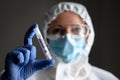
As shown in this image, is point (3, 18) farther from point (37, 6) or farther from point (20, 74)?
point (20, 74)

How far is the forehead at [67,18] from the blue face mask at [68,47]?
0.25 ft

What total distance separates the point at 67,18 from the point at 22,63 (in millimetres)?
529

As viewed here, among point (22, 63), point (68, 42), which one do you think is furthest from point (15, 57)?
point (68, 42)

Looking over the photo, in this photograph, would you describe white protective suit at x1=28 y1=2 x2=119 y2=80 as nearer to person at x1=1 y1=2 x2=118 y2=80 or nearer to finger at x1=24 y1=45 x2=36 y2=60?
person at x1=1 y1=2 x2=118 y2=80

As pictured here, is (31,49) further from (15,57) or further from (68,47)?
(68,47)

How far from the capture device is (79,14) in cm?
154

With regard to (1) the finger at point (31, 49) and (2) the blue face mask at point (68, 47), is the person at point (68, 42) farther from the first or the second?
(1) the finger at point (31, 49)

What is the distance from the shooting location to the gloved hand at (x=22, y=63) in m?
1.01

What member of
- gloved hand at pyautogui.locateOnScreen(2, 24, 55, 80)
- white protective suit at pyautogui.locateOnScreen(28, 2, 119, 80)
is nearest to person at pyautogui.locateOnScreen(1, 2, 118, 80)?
white protective suit at pyautogui.locateOnScreen(28, 2, 119, 80)

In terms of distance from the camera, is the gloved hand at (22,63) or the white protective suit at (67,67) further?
the white protective suit at (67,67)

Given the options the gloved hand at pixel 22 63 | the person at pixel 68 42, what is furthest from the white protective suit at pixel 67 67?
the gloved hand at pixel 22 63

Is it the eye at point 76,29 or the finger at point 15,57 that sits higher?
the finger at point 15,57

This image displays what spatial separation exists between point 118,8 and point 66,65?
72cm

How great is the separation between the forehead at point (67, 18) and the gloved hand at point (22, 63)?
422 mm
